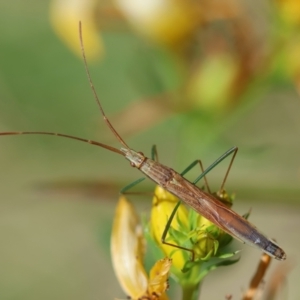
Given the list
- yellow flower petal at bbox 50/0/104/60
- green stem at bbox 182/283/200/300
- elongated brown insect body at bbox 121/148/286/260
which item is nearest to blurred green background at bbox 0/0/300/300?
yellow flower petal at bbox 50/0/104/60

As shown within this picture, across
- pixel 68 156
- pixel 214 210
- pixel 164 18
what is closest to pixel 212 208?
pixel 214 210

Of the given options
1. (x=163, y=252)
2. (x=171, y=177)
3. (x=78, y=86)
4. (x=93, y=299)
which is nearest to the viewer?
(x=163, y=252)

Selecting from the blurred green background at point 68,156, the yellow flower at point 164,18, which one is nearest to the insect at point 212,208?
the yellow flower at point 164,18

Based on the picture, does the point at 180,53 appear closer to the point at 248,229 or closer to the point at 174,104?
the point at 174,104

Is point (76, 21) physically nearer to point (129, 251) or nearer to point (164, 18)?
point (164, 18)

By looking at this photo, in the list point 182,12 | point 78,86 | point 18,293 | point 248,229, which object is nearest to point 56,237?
point 18,293

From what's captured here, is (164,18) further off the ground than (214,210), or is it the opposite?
(164,18)
